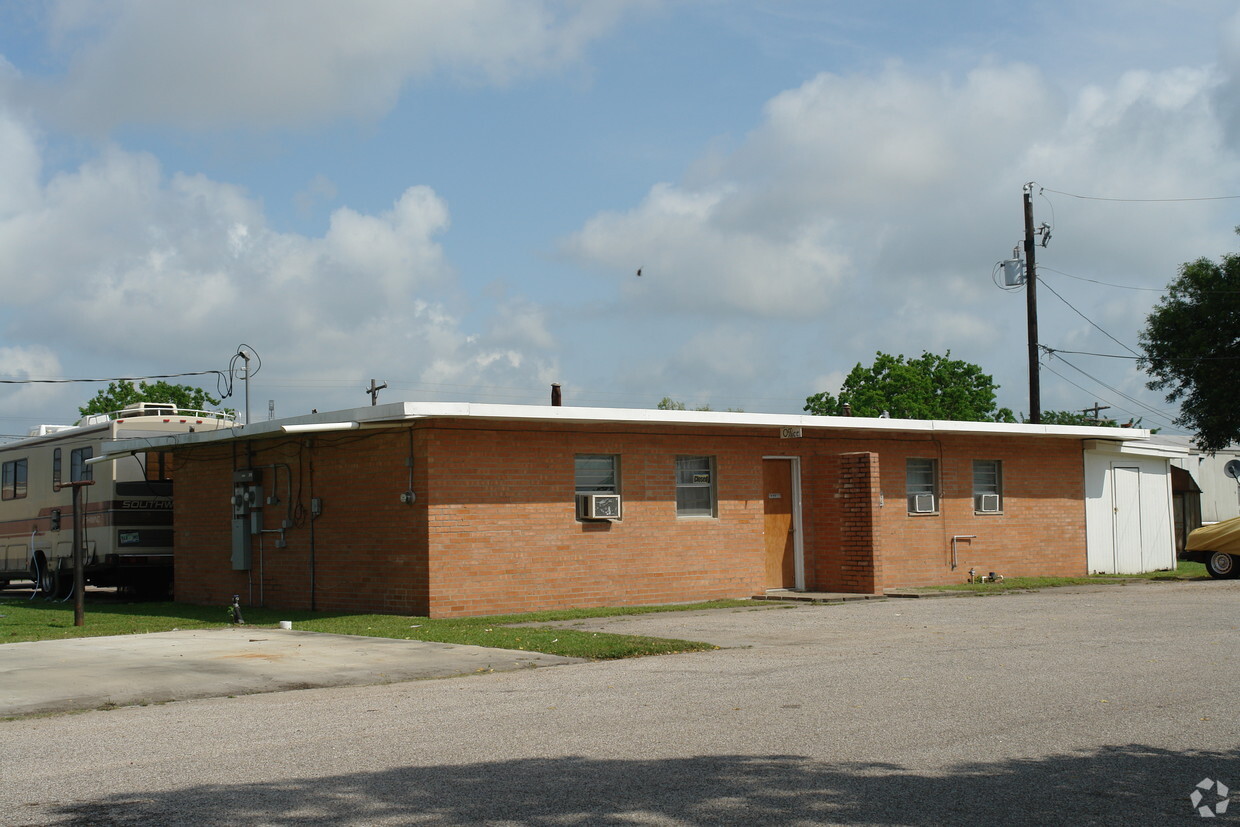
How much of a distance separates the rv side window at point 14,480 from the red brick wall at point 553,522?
4913 mm

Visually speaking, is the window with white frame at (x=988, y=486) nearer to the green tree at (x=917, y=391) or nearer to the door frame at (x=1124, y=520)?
the door frame at (x=1124, y=520)

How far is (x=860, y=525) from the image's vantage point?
66.5ft

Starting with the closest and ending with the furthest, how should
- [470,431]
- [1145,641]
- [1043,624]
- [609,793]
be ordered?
[609,793] < [1145,641] < [1043,624] < [470,431]

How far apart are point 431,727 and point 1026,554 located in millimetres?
18039

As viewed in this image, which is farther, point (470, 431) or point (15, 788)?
point (470, 431)

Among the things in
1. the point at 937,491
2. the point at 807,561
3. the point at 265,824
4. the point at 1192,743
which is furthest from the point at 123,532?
the point at 1192,743

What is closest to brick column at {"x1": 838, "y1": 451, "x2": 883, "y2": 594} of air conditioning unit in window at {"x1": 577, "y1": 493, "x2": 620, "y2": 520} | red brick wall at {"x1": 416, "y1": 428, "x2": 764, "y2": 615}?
red brick wall at {"x1": 416, "y1": 428, "x2": 764, "y2": 615}

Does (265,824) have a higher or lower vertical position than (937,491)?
lower

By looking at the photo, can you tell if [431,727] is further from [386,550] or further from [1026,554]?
[1026,554]

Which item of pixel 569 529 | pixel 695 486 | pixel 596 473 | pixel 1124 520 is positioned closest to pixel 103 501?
pixel 569 529

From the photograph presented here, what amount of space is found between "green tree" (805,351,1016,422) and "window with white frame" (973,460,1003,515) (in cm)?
3354

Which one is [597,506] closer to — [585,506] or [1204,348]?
[585,506]

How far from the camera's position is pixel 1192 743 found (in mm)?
7195

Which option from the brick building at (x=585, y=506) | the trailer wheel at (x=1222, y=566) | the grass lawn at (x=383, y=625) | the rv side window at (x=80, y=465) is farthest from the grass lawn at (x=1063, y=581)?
the rv side window at (x=80, y=465)
